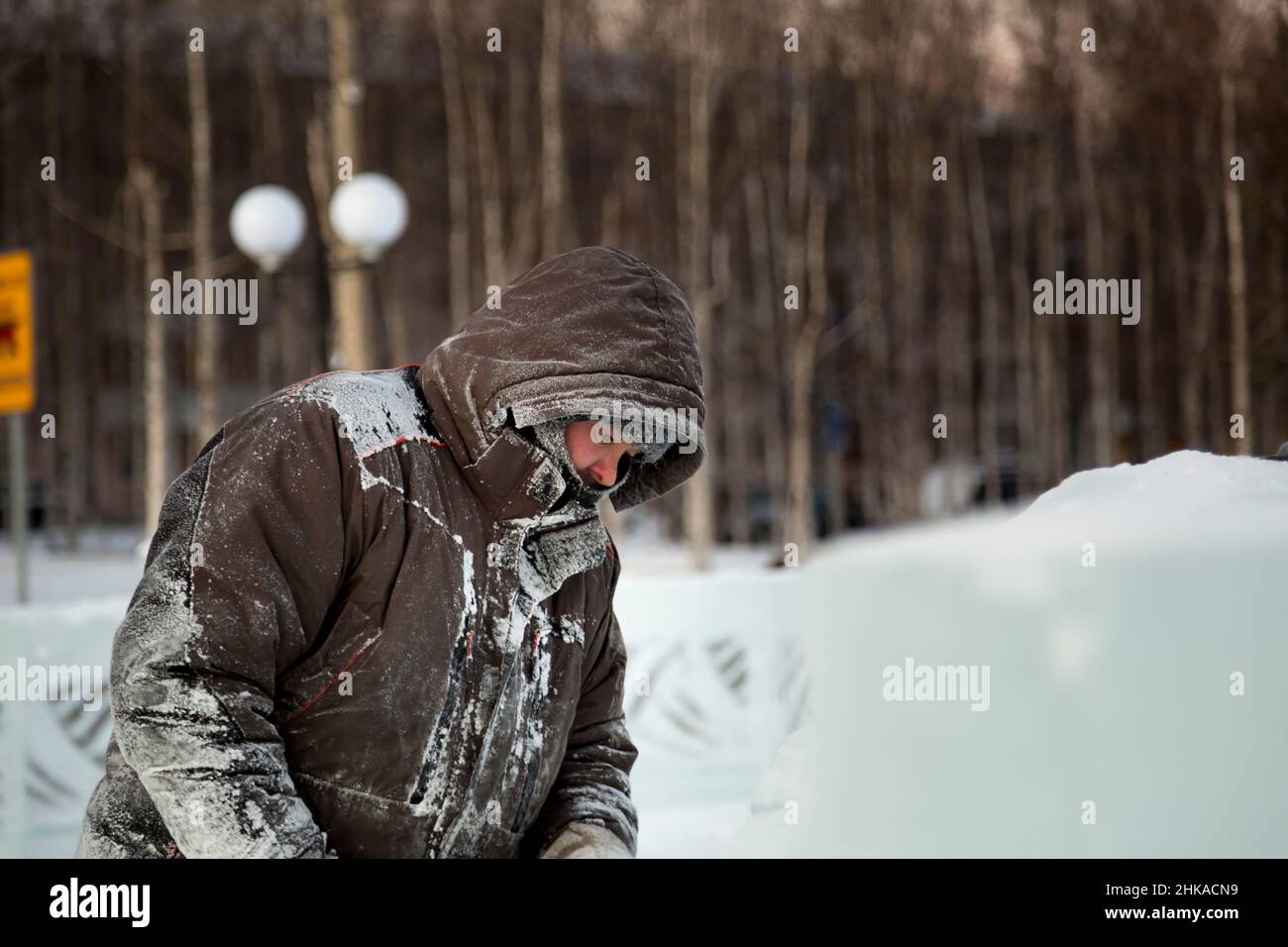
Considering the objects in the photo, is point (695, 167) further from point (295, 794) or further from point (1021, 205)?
point (295, 794)

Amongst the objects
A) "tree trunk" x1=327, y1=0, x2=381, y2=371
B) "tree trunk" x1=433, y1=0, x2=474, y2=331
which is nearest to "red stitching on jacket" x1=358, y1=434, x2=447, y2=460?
"tree trunk" x1=327, y1=0, x2=381, y2=371

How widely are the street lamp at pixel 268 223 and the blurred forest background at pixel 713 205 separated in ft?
14.6

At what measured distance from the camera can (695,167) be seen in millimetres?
12938

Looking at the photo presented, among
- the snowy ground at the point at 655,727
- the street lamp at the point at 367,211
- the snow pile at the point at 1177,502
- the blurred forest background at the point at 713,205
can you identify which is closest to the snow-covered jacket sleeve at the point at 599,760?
the snow pile at the point at 1177,502

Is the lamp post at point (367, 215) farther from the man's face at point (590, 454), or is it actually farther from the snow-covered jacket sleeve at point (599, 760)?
the man's face at point (590, 454)

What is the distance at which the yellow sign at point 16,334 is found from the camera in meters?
6.16

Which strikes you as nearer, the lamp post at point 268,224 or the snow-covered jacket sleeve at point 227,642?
the snow-covered jacket sleeve at point 227,642

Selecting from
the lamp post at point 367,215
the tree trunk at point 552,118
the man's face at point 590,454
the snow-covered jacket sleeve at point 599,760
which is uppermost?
the tree trunk at point 552,118

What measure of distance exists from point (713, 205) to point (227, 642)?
16.8m

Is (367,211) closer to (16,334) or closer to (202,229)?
(16,334)

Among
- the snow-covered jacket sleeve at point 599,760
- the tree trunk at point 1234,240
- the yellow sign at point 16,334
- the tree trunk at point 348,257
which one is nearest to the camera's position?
the snow-covered jacket sleeve at point 599,760

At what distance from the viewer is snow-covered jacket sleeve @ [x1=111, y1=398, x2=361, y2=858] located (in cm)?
131

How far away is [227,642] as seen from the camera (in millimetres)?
1318

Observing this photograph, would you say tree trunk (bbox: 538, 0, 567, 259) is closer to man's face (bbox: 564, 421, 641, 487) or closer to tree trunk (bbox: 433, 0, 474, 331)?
tree trunk (bbox: 433, 0, 474, 331)
